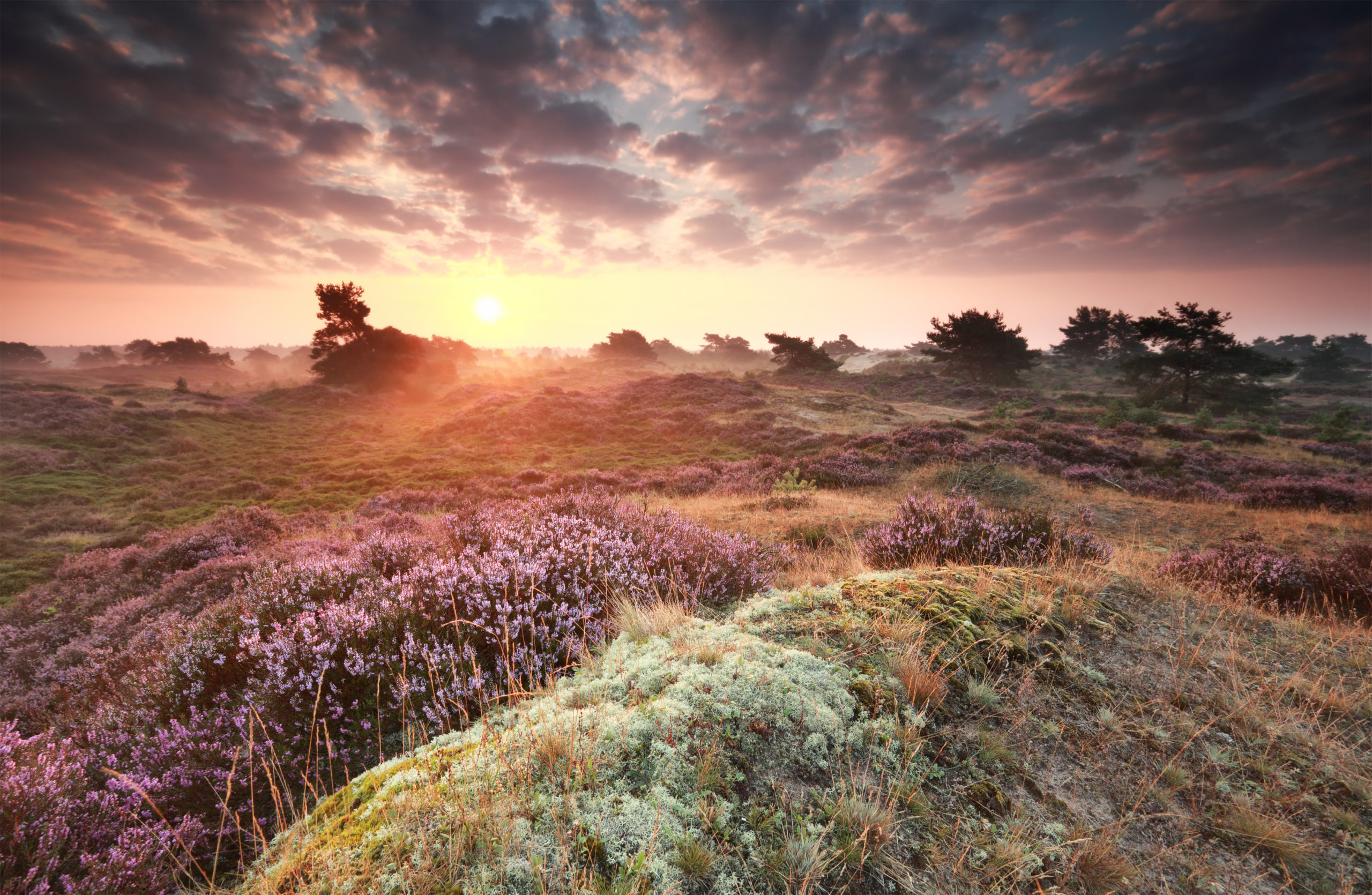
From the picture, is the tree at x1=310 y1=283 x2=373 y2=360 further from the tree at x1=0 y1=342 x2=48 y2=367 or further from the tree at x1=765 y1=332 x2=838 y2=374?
the tree at x1=0 y1=342 x2=48 y2=367

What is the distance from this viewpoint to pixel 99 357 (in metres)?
80.1

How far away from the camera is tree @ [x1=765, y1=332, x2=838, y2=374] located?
178ft

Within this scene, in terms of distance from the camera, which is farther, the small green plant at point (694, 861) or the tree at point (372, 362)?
the tree at point (372, 362)

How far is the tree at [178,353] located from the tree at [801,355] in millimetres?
72078

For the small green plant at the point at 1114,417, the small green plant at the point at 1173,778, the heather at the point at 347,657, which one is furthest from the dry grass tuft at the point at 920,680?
the small green plant at the point at 1114,417

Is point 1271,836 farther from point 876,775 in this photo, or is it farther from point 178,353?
point 178,353

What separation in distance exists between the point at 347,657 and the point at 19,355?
4512 inches

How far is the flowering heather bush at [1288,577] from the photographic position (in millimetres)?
6043

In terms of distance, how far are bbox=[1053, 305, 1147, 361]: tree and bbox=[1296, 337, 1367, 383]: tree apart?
1728 centimetres

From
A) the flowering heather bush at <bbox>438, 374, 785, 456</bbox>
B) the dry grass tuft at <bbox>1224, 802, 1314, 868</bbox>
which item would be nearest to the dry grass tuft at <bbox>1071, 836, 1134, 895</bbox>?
the dry grass tuft at <bbox>1224, 802, 1314, 868</bbox>

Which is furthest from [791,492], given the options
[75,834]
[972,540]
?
[75,834]

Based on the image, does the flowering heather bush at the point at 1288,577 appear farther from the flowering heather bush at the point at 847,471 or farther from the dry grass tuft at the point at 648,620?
the flowering heather bush at the point at 847,471

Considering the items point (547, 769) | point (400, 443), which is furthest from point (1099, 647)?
point (400, 443)

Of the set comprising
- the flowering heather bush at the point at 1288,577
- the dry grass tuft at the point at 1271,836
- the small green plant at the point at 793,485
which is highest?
the dry grass tuft at the point at 1271,836
